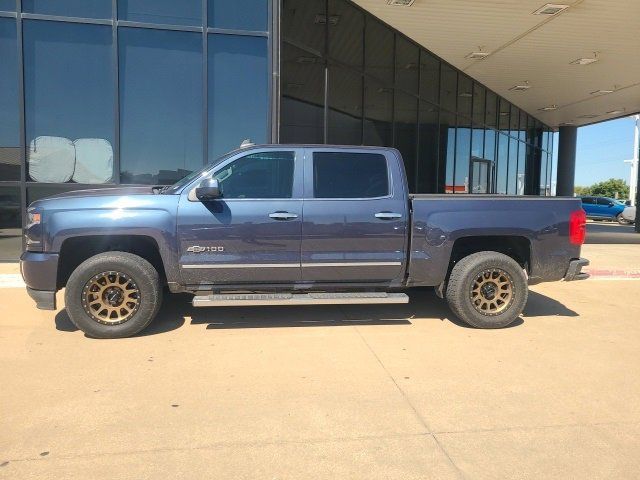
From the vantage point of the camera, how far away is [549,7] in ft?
32.9

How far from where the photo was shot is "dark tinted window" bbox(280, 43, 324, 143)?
413 inches

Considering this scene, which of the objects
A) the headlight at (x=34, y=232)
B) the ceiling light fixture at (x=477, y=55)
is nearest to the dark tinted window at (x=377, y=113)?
the ceiling light fixture at (x=477, y=55)

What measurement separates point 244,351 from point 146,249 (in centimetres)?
158

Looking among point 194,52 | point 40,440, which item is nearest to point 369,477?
point 40,440

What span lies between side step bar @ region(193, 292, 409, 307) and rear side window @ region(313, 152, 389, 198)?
1.05 meters

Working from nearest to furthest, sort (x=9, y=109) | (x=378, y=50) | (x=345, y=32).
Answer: (x=9, y=109) → (x=345, y=32) → (x=378, y=50)

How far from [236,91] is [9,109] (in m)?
3.78

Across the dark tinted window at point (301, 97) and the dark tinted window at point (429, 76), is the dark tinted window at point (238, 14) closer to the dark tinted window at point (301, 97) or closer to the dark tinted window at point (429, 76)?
the dark tinted window at point (301, 97)

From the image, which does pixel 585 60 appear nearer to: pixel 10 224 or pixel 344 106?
pixel 344 106

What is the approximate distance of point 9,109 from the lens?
8820 millimetres

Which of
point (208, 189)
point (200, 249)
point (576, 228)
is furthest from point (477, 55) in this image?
point (200, 249)

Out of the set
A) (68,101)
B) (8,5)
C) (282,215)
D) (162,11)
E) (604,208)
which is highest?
(162,11)

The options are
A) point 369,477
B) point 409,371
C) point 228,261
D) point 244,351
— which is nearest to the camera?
point 369,477

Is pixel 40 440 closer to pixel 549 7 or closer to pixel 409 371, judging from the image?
pixel 409 371
